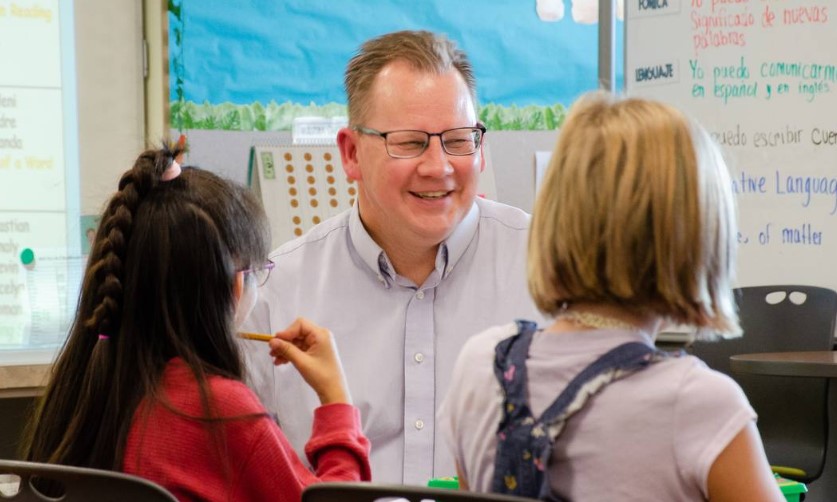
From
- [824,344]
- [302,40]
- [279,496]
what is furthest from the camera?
[302,40]

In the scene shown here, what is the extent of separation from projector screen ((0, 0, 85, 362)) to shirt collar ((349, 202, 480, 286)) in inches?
63.8

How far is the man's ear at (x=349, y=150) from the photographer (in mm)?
2012

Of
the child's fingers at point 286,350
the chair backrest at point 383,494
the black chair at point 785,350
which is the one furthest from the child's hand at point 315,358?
the black chair at point 785,350

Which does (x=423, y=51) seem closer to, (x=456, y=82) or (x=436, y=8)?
(x=456, y=82)

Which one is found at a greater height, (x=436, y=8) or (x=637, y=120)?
(x=436, y=8)

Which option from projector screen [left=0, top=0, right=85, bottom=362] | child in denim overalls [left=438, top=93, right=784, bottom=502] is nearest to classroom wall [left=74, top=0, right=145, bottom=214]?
projector screen [left=0, top=0, right=85, bottom=362]

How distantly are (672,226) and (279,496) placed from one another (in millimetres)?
622

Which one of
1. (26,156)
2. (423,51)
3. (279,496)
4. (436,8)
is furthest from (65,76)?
(279,496)

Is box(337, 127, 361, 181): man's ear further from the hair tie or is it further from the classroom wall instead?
the classroom wall

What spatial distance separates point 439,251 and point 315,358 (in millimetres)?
456

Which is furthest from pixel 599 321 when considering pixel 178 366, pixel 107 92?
pixel 107 92

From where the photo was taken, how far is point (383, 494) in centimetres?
96

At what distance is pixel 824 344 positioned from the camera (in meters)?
2.99

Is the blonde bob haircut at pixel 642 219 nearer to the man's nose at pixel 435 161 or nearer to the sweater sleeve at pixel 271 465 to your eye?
the sweater sleeve at pixel 271 465
